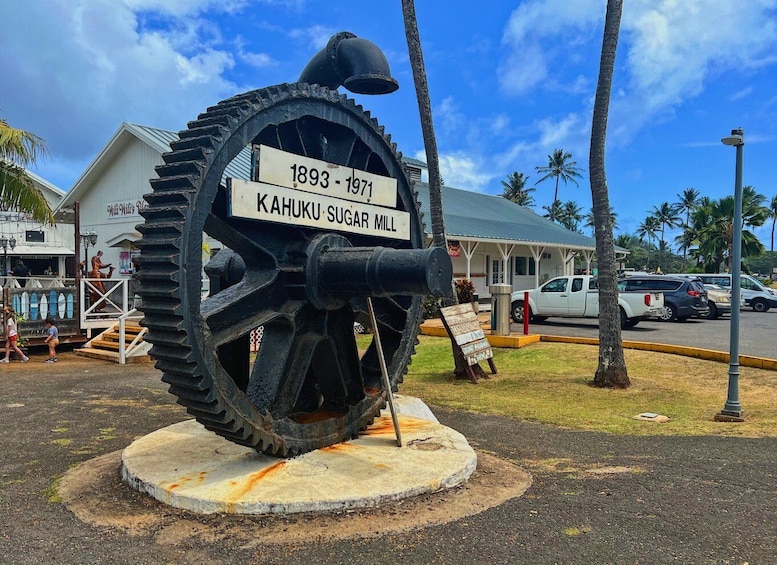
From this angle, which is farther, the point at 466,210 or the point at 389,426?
the point at 466,210

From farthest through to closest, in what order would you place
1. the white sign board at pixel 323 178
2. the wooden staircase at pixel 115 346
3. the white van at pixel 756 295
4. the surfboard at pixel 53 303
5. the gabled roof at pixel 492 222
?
the white van at pixel 756 295, the gabled roof at pixel 492 222, the surfboard at pixel 53 303, the wooden staircase at pixel 115 346, the white sign board at pixel 323 178

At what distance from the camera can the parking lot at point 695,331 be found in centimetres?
1530

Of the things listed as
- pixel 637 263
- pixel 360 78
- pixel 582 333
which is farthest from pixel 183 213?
pixel 637 263

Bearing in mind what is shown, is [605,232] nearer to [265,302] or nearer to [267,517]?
[265,302]

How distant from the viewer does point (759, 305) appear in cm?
2825

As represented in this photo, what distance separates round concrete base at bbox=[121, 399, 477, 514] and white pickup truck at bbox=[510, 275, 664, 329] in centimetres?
1481

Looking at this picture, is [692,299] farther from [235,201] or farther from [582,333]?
[235,201]

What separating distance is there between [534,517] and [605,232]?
24.9 feet

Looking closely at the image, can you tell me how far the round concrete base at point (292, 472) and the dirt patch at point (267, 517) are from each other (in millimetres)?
71

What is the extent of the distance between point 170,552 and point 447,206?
27672 mm

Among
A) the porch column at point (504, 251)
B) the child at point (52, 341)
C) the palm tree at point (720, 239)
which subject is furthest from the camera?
the palm tree at point (720, 239)

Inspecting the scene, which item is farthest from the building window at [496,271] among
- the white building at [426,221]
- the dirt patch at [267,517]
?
the dirt patch at [267,517]

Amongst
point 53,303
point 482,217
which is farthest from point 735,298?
point 482,217

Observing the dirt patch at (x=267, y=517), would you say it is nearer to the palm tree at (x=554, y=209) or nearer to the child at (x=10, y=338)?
the child at (x=10, y=338)
